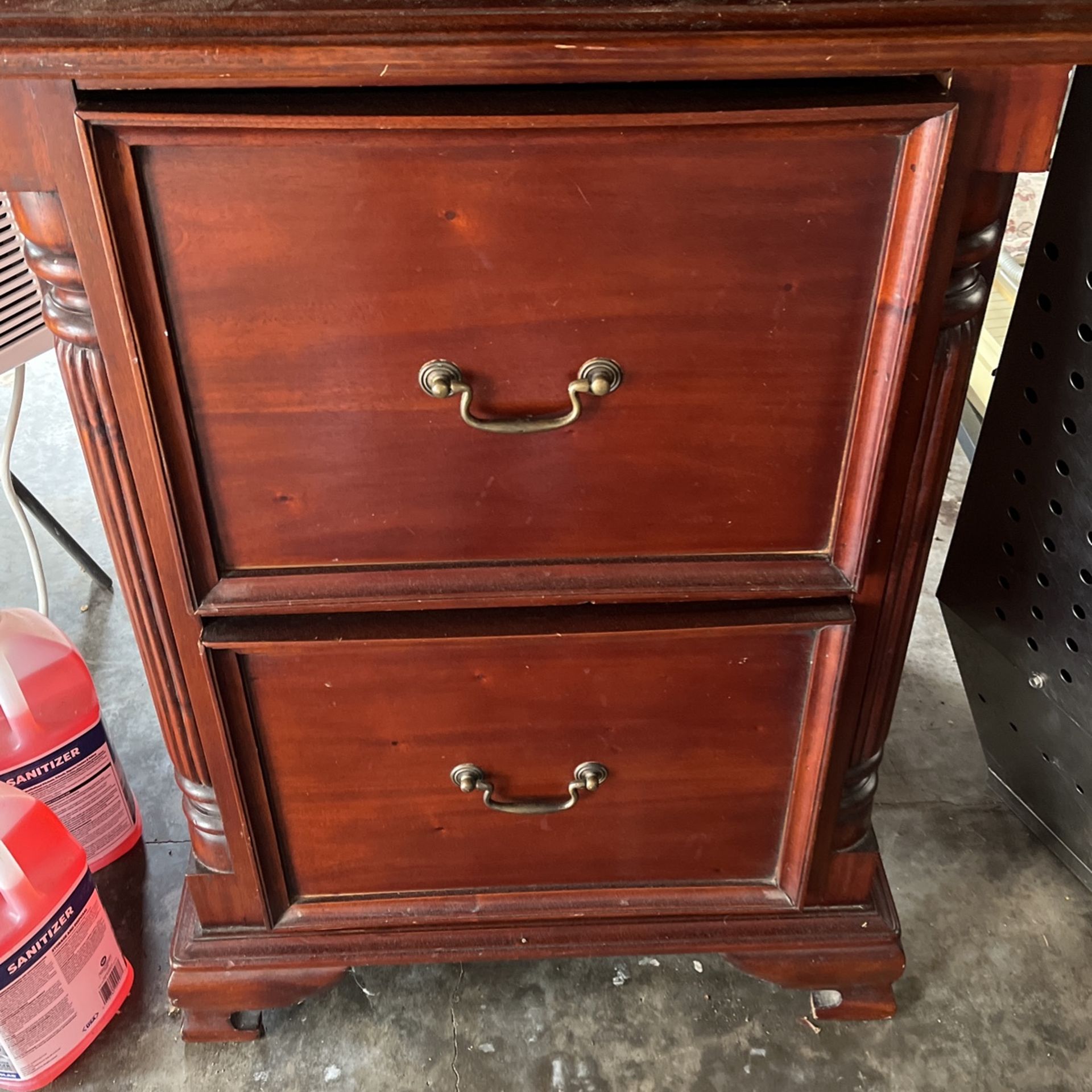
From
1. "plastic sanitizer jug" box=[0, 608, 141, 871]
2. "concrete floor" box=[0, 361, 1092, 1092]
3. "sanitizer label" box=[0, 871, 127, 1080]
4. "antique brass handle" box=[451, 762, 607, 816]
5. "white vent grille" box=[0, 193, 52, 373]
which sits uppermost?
"white vent grille" box=[0, 193, 52, 373]

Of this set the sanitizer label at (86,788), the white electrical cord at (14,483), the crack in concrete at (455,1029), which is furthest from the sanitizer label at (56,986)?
the white electrical cord at (14,483)

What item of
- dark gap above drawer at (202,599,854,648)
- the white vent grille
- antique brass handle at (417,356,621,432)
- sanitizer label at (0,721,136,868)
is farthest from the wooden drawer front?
the white vent grille

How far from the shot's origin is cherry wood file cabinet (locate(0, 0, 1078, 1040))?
0.53m

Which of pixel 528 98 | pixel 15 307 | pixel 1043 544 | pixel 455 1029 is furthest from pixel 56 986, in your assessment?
pixel 1043 544

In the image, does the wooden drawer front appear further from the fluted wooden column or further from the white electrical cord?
the white electrical cord

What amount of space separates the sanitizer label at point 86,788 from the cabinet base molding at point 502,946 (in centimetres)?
18

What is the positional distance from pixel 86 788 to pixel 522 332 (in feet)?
2.22

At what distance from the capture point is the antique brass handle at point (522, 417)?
2.01ft

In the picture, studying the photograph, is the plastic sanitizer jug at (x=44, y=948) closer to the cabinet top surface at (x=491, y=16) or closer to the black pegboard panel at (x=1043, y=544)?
the cabinet top surface at (x=491, y=16)

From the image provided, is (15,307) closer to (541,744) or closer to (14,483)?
(14,483)

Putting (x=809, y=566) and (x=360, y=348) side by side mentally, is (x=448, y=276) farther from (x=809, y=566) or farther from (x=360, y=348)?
(x=809, y=566)

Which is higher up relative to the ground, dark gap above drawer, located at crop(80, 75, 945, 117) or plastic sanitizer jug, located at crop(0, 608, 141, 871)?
dark gap above drawer, located at crop(80, 75, 945, 117)

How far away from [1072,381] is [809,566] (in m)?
0.30

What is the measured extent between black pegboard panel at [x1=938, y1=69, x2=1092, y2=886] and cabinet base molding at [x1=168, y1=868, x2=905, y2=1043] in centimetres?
24
